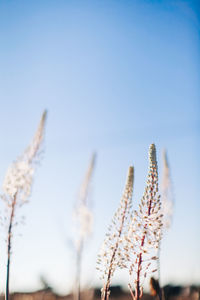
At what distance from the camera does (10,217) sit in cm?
692

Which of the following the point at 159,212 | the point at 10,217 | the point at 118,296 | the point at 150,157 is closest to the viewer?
the point at 159,212

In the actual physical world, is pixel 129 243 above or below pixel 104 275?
above

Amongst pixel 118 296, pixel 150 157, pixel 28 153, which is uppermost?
pixel 28 153

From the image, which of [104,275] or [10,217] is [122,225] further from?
[10,217]

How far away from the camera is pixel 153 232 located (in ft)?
13.8

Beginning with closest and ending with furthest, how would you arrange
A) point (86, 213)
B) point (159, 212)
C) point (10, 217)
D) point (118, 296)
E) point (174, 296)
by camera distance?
point (159, 212) → point (10, 217) → point (86, 213) → point (174, 296) → point (118, 296)

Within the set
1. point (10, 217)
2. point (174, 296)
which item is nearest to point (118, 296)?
→ point (174, 296)

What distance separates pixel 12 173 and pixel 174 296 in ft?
30.6

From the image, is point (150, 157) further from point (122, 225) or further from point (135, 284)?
point (135, 284)

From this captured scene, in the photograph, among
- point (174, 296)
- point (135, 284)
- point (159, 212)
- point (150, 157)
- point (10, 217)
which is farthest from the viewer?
point (174, 296)

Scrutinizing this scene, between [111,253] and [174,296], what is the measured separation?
999cm

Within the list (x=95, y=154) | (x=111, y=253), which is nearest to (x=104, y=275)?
(x=111, y=253)

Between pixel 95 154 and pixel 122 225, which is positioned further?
pixel 95 154

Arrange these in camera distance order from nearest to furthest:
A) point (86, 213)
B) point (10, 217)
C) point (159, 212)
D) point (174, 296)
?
point (159, 212) → point (10, 217) → point (86, 213) → point (174, 296)
